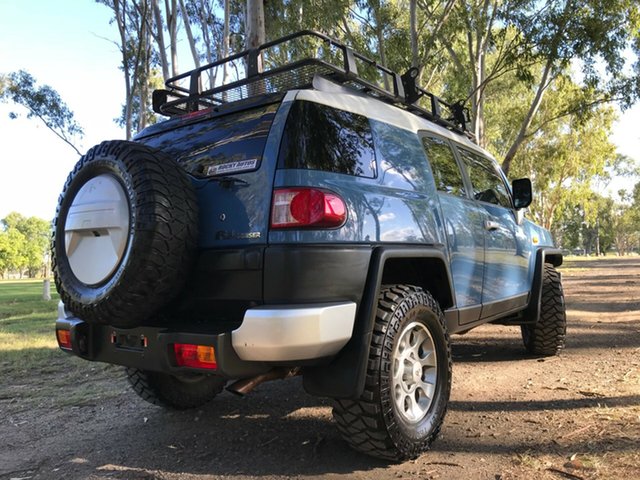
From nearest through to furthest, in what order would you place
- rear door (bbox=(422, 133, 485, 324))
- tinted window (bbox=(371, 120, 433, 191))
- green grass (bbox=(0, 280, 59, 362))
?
tinted window (bbox=(371, 120, 433, 191)), rear door (bbox=(422, 133, 485, 324)), green grass (bbox=(0, 280, 59, 362))

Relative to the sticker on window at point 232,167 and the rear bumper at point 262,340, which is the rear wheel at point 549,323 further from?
the sticker on window at point 232,167

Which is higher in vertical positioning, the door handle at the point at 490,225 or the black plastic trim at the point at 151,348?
the door handle at the point at 490,225

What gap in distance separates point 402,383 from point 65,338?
1.96 m

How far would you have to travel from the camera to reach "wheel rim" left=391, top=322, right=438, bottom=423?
2.81 metres

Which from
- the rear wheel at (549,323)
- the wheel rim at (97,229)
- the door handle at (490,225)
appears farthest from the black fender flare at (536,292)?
the wheel rim at (97,229)

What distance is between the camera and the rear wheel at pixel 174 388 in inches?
138

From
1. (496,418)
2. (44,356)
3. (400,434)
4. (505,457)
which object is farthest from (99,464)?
(44,356)

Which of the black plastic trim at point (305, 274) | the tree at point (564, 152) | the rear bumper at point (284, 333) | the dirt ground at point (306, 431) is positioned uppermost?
Result: the tree at point (564, 152)

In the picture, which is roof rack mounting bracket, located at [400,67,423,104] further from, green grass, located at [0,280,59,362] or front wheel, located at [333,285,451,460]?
green grass, located at [0,280,59,362]

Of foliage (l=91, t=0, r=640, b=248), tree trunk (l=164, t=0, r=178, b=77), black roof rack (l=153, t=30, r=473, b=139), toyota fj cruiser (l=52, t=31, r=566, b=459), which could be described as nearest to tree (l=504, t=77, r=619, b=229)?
foliage (l=91, t=0, r=640, b=248)

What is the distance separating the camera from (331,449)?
2979 millimetres

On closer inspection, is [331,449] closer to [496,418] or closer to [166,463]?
[166,463]

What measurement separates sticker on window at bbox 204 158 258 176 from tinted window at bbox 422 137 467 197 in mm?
1447

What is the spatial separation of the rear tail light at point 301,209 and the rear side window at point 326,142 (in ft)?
0.48
